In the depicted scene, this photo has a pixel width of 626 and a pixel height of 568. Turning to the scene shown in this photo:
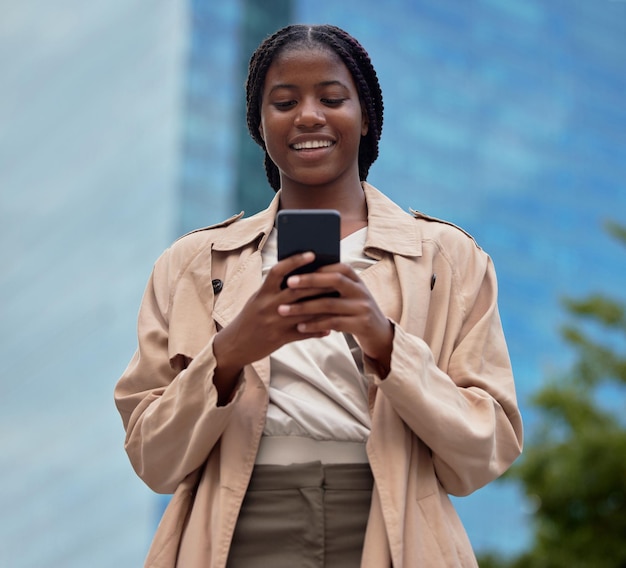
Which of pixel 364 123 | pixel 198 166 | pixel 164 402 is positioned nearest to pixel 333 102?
pixel 364 123

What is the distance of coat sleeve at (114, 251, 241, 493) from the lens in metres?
2.25

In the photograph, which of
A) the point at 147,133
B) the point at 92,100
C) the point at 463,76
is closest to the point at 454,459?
the point at 147,133

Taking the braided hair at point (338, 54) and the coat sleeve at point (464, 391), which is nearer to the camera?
the coat sleeve at point (464, 391)

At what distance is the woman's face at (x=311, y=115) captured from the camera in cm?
256

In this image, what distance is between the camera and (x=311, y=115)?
2525 millimetres

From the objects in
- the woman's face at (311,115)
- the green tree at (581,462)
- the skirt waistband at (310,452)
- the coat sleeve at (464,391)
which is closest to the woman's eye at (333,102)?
the woman's face at (311,115)

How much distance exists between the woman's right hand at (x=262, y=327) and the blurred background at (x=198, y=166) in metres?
25.7

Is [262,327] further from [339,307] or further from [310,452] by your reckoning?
[310,452]

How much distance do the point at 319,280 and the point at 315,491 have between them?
0.48 meters

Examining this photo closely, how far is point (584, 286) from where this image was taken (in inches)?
1804

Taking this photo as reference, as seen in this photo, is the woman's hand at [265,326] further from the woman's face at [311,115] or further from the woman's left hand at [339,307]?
the woman's face at [311,115]

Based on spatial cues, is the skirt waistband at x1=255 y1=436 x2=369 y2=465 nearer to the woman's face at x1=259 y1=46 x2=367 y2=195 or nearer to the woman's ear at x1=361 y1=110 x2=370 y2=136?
the woman's face at x1=259 y1=46 x2=367 y2=195

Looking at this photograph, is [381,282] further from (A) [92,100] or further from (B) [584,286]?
(B) [584,286]

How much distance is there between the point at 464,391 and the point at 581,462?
27.4 ft
